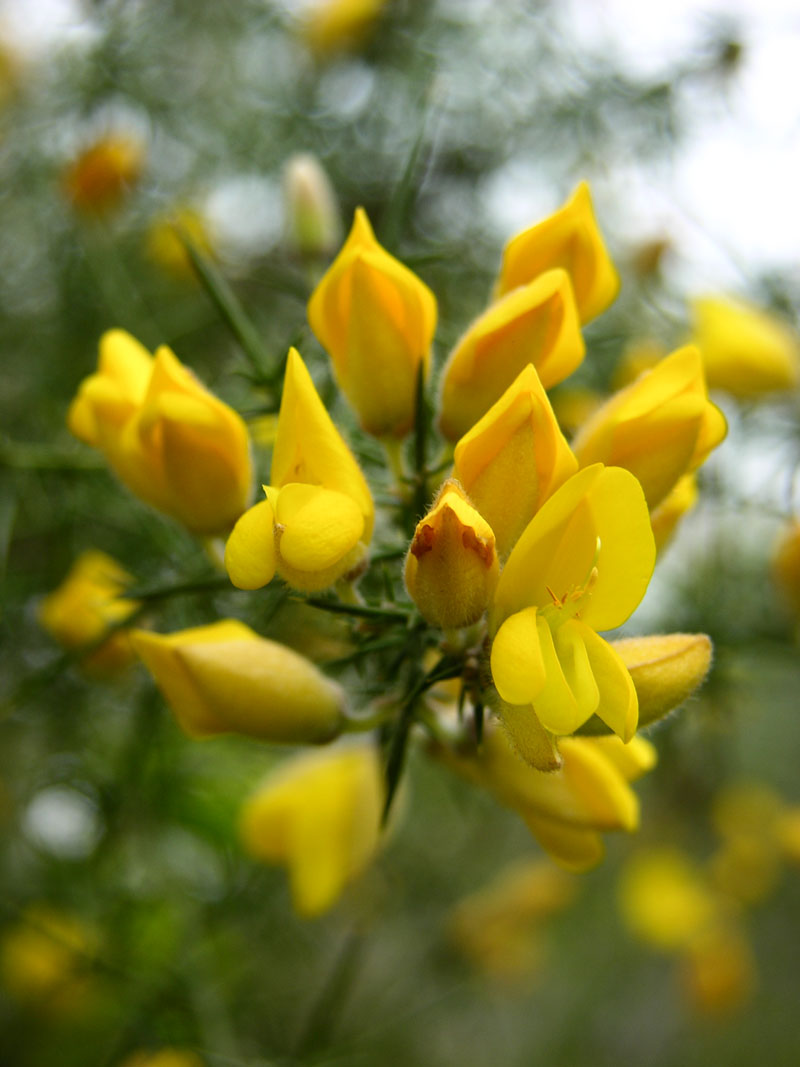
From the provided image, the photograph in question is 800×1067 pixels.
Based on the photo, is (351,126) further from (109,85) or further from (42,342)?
(42,342)

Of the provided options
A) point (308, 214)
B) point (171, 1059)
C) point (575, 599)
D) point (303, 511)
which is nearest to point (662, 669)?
point (575, 599)

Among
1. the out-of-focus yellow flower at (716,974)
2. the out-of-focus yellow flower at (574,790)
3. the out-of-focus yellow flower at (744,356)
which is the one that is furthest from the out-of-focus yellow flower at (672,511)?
the out-of-focus yellow flower at (716,974)

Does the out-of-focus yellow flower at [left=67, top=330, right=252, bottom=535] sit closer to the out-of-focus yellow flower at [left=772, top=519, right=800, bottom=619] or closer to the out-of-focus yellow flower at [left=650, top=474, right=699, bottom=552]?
the out-of-focus yellow flower at [left=650, top=474, right=699, bottom=552]

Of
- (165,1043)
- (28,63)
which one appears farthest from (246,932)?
(28,63)

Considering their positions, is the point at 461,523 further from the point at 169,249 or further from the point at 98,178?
the point at 169,249

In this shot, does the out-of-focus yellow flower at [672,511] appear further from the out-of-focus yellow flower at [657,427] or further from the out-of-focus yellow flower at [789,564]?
the out-of-focus yellow flower at [789,564]

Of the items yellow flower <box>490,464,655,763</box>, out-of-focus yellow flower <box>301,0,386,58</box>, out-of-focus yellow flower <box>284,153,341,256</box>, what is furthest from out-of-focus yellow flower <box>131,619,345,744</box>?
out-of-focus yellow flower <box>301,0,386,58</box>
